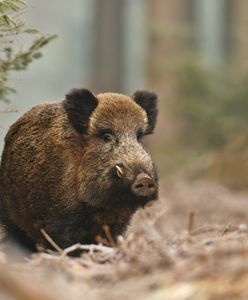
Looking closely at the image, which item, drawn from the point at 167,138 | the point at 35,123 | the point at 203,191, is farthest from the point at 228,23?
the point at 35,123

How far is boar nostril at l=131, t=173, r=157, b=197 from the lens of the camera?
648cm

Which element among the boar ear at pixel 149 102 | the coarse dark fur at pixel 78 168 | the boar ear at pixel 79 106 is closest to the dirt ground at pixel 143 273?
the coarse dark fur at pixel 78 168

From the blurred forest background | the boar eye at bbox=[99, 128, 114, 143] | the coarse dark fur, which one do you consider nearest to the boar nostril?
the coarse dark fur

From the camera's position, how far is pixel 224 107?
17.2 meters

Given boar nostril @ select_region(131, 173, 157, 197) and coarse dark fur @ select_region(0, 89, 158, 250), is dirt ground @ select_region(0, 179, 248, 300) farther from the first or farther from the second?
coarse dark fur @ select_region(0, 89, 158, 250)

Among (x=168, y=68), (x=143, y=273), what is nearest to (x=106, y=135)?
(x=143, y=273)

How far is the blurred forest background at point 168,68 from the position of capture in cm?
1667

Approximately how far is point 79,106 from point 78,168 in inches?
19.1

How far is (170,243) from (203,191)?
821 centimetres

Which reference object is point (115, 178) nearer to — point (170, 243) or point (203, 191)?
point (170, 243)

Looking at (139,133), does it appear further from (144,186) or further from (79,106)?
(144,186)

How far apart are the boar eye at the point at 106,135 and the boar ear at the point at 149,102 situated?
17.6 inches

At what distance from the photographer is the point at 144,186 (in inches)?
256

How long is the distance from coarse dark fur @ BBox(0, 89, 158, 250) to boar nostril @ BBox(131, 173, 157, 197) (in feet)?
0.31
